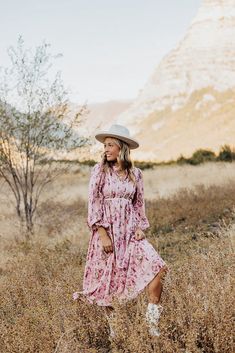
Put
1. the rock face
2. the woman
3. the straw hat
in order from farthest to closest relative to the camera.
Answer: the rock face, the straw hat, the woman

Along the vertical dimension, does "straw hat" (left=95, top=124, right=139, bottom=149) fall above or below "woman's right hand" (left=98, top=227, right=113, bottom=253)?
above

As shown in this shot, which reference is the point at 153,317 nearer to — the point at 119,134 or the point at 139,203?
the point at 139,203

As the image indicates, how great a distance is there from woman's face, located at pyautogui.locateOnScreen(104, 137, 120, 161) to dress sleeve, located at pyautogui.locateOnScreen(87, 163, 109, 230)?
14 centimetres

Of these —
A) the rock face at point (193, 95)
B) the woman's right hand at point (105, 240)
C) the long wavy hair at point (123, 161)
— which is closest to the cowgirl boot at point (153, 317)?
the woman's right hand at point (105, 240)

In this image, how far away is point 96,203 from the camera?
4.68 m

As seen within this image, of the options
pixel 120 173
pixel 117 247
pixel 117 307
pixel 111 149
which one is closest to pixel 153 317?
pixel 117 307

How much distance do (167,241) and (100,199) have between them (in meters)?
4.82

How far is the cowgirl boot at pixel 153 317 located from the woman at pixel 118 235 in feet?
0.22

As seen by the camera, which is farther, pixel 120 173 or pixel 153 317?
pixel 120 173

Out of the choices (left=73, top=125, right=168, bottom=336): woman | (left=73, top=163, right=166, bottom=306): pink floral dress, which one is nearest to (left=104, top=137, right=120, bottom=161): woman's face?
(left=73, top=125, right=168, bottom=336): woman

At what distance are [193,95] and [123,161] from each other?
8612cm

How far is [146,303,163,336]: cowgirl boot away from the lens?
4.04m

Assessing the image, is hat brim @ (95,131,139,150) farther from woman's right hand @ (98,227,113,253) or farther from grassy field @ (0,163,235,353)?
grassy field @ (0,163,235,353)

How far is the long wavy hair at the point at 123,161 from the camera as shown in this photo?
15.3 feet
